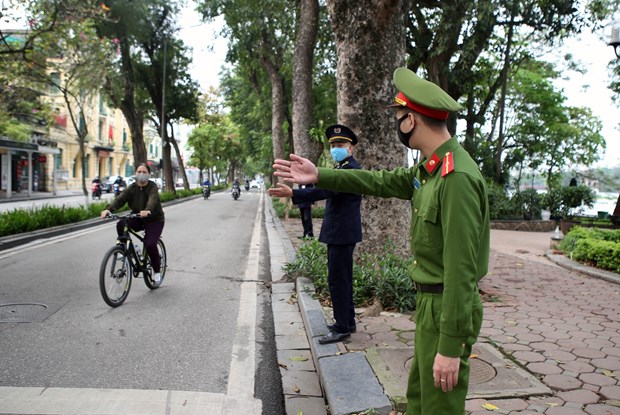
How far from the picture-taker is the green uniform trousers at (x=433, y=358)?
1.97 m

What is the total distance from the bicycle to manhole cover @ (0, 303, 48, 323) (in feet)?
2.20

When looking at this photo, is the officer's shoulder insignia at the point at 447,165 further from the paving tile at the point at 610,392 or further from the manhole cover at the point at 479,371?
the paving tile at the point at 610,392

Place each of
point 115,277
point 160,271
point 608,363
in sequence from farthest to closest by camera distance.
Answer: point 160,271, point 115,277, point 608,363

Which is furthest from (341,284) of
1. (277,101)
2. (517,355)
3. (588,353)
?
(277,101)

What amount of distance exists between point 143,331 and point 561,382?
3692mm

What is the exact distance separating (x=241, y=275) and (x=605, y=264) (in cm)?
630

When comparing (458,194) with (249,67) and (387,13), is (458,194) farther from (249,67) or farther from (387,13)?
(249,67)

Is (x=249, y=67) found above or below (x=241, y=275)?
above

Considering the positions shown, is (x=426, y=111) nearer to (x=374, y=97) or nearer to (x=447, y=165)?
(x=447, y=165)

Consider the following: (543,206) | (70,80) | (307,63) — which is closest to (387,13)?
(307,63)

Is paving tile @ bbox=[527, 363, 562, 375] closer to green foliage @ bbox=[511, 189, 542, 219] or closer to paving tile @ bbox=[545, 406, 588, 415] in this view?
paving tile @ bbox=[545, 406, 588, 415]

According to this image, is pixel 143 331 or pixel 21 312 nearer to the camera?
pixel 143 331

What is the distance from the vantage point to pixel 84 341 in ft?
14.8

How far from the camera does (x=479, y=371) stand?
3615 mm
